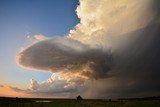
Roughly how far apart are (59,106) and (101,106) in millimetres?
17629

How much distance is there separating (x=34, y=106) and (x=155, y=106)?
159ft

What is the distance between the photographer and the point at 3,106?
102 meters

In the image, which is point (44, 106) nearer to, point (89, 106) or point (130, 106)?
point (89, 106)

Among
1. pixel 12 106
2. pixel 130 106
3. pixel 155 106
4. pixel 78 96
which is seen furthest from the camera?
pixel 78 96

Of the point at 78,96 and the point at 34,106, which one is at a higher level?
the point at 78,96

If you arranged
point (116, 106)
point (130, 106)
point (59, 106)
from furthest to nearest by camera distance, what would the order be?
point (59, 106), point (116, 106), point (130, 106)

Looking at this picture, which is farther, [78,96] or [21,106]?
[78,96]

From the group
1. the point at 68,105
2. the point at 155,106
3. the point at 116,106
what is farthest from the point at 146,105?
the point at 68,105

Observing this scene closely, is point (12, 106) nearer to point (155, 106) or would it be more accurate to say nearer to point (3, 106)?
point (3, 106)

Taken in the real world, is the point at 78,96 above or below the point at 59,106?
above

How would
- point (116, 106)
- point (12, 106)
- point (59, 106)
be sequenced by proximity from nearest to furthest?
point (116, 106), point (59, 106), point (12, 106)

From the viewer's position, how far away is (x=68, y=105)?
325 ft

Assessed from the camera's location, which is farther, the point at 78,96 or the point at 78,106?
the point at 78,96

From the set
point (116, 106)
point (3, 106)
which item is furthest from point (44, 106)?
point (116, 106)
